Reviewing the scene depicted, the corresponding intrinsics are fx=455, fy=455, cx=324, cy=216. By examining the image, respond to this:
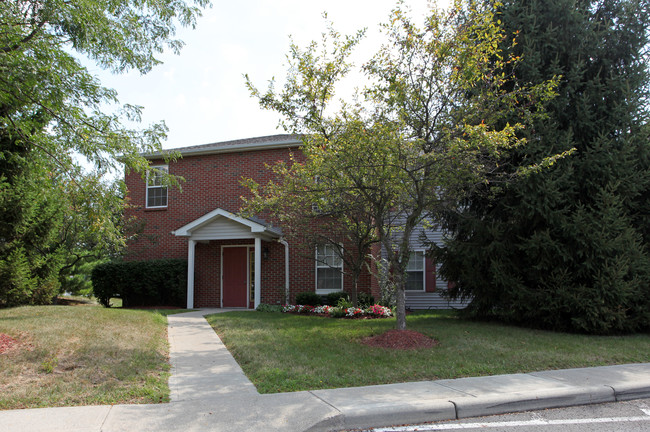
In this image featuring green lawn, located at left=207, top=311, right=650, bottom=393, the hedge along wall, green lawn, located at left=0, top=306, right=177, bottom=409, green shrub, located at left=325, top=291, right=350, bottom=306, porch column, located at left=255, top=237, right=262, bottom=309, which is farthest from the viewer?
the hedge along wall

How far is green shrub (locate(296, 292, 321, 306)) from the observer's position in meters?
14.5

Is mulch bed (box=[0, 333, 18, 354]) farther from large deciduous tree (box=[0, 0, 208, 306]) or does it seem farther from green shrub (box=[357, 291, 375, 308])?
green shrub (box=[357, 291, 375, 308])

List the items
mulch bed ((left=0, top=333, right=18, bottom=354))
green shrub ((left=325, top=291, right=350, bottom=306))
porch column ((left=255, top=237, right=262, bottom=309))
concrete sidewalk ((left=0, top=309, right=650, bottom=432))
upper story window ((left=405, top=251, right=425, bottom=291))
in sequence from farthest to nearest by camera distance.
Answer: upper story window ((left=405, top=251, right=425, bottom=291))
porch column ((left=255, top=237, right=262, bottom=309))
green shrub ((left=325, top=291, right=350, bottom=306))
mulch bed ((left=0, top=333, right=18, bottom=354))
concrete sidewalk ((left=0, top=309, right=650, bottom=432))

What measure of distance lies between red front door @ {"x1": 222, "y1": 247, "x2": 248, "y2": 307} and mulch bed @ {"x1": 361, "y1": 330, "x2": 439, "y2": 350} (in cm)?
838

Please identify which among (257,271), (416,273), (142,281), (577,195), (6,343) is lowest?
(6,343)

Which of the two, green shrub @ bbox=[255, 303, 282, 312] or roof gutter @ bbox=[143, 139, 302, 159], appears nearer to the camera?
green shrub @ bbox=[255, 303, 282, 312]

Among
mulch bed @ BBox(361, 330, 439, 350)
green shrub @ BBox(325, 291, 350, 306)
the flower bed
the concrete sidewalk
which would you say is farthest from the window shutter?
the concrete sidewalk

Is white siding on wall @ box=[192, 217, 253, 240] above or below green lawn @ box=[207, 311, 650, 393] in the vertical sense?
above

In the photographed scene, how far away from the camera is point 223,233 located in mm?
15164

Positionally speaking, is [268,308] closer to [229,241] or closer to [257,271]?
[257,271]

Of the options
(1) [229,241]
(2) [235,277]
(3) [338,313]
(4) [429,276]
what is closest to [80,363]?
(3) [338,313]

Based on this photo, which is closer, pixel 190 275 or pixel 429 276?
pixel 190 275

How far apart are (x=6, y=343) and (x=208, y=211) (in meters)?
10.2

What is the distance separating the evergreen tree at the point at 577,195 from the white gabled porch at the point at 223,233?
20.7ft
